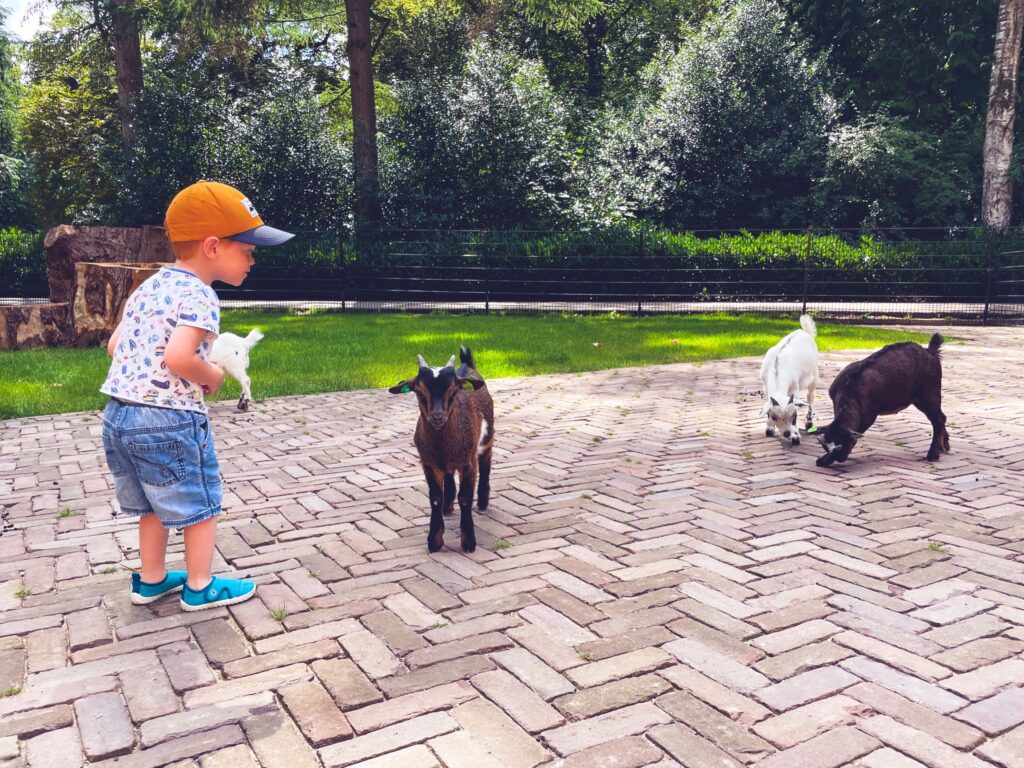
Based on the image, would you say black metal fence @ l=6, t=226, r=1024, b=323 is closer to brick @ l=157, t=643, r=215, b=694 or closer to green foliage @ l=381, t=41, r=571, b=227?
green foliage @ l=381, t=41, r=571, b=227

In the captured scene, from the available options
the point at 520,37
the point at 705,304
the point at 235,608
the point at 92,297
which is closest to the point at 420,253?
the point at 705,304

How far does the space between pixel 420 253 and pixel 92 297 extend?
8.01 meters

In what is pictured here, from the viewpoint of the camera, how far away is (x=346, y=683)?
2922mm

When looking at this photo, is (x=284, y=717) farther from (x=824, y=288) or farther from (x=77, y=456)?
(x=824, y=288)

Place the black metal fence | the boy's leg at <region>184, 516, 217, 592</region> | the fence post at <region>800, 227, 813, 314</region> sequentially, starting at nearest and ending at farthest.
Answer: the boy's leg at <region>184, 516, 217, 592</region>, the fence post at <region>800, 227, 813, 314</region>, the black metal fence

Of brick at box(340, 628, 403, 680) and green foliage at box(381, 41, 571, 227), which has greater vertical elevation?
green foliage at box(381, 41, 571, 227)

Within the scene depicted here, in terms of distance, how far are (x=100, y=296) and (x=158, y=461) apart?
33.5ft

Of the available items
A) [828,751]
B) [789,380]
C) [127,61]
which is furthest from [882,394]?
[127,61]

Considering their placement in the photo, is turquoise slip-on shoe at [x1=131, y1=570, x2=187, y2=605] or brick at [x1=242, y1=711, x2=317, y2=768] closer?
brick at [x1=242, y1=711, x2=317, y2=768]

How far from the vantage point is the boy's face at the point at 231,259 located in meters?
3.34

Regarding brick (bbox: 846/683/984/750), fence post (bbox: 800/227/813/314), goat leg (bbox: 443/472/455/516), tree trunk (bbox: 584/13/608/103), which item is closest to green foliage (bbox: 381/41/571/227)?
fence post (bbox: 800/227/813/314)

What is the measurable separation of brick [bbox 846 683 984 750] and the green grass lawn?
708 centimetres

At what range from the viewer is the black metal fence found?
1720 cm

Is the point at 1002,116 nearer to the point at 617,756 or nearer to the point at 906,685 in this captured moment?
the point at 906,685
